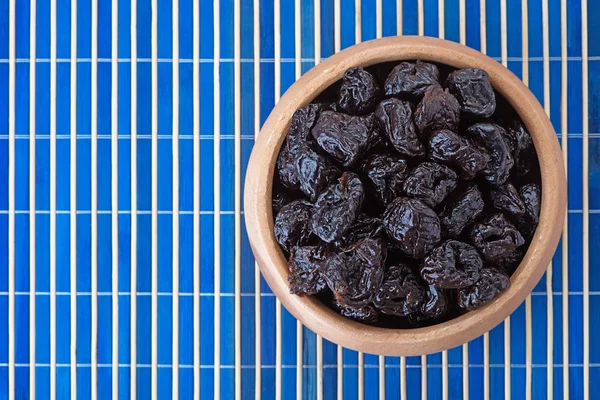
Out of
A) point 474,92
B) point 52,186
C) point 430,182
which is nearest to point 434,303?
point 430,182

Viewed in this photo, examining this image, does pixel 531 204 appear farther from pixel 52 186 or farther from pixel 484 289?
pixel 52 186

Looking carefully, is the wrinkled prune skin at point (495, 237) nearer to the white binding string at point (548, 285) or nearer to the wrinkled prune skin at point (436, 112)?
the wrinkled prune skin at point (436, 112)

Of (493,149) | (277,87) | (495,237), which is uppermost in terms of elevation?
(277,87)

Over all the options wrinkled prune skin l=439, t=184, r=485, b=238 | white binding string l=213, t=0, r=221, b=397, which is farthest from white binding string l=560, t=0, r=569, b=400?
white binding string l=213, t=0, r=221, b=397

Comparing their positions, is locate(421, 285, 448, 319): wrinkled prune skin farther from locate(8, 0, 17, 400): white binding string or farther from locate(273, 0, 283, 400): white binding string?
locate(8, 0, 17, 400): white binding string

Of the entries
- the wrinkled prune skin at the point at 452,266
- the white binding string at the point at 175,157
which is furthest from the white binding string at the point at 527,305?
the white binding string at the point at 175,157

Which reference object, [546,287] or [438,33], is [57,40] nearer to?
[438,33]
